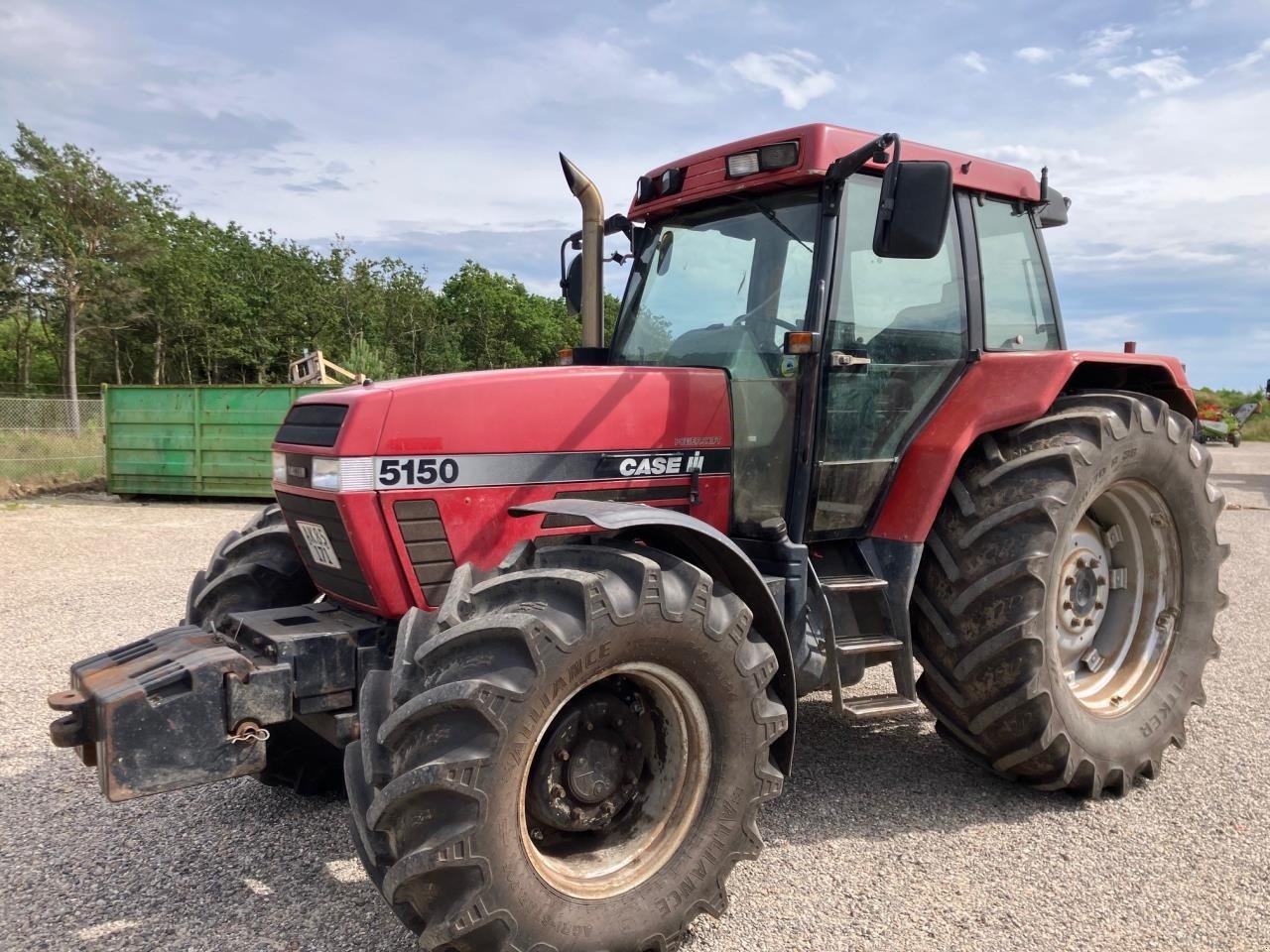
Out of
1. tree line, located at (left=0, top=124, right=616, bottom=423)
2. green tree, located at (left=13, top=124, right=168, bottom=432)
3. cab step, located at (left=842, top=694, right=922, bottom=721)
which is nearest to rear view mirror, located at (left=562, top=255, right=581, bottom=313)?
cab step, located at (left=842, top=694, right=922, bottom=721)

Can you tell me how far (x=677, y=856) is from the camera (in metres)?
2.65

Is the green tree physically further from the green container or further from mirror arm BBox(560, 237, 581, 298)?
mirror arm BBox(560, 237, 581, 298)

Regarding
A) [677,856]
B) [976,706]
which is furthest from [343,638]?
[976,706]

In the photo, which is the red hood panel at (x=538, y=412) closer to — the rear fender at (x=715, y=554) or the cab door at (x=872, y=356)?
the rear fender at (x=715, y=554)

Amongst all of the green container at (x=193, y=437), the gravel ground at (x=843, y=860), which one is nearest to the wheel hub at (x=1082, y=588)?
the gravel ground at (x=843, y=860)

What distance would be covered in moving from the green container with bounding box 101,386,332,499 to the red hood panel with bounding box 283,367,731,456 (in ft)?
38.5

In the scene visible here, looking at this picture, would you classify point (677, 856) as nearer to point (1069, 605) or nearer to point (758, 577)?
point (758, 577)

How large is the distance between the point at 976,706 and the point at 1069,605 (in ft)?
2.69

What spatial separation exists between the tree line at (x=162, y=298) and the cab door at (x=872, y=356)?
65.3ft

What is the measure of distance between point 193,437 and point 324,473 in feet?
41.6

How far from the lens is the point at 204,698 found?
2479 millimetres

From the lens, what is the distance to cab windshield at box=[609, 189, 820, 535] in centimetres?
343

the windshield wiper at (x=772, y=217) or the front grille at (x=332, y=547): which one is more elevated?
the windshield wiper at (x=772, y=217)

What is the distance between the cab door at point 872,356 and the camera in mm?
3451
